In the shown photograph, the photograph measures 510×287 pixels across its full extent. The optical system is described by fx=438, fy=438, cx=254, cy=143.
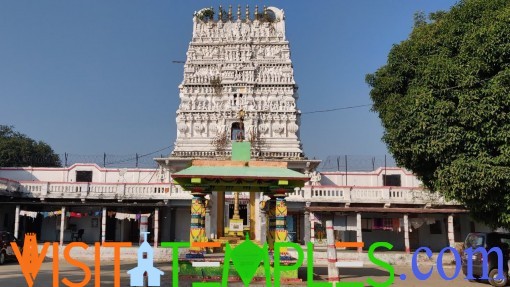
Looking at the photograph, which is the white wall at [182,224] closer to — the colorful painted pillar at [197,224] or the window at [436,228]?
the colorful painted pillar at [197,224]

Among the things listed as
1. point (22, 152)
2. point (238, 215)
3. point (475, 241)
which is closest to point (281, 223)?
point (238, 215)

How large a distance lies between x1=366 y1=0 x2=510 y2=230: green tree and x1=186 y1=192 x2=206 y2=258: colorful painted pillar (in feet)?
22.4

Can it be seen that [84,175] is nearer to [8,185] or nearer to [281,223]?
[8,185]

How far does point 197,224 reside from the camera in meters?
14.1

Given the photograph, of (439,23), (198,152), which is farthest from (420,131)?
(198,152)

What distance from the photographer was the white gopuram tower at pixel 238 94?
108 feet

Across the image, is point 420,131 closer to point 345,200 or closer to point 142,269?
point 142,269

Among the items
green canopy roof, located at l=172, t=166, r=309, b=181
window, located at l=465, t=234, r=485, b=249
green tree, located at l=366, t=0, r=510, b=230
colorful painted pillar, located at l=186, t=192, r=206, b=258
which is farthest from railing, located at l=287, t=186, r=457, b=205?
green canopy roof, located at l=172, t=166, r=309, b=181

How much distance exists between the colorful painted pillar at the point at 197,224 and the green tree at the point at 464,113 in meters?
6.83

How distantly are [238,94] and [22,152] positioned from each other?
99.6ft

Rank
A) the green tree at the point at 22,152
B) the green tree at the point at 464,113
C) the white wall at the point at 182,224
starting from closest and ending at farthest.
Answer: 1. the green tree at the point at 464,113
2. the white wall at the point at 182,224
3. the green tree at the point at 22,152

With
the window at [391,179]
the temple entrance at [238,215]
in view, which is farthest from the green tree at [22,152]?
the window at [391,179]

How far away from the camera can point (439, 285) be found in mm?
14195

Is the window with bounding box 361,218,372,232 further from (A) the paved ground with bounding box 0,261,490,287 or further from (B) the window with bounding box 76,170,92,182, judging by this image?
(B) the window with bounding box 76,170,92,182
